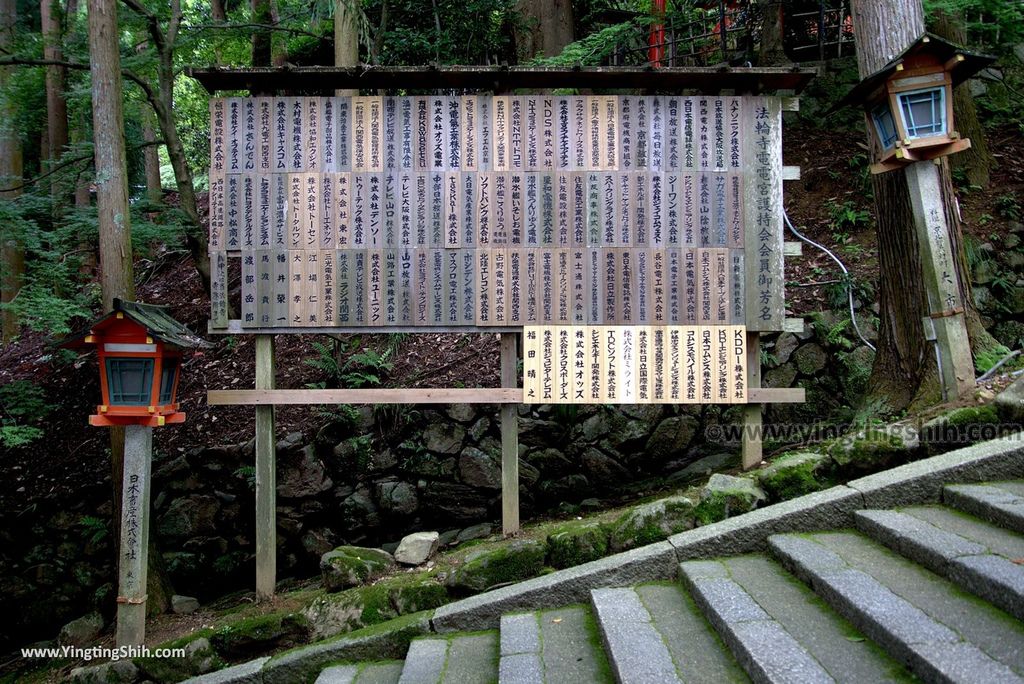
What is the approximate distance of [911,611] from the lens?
345 cm

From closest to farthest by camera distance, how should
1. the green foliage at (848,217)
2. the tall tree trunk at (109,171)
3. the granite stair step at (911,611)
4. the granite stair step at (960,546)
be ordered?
1. the granite stair step at (911,611)
2. the granite stair step at (960,546)
3. the tall tree trunk at (109,171)
4. the green foliage at (848,217)

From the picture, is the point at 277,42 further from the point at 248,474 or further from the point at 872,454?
the point at 872,454

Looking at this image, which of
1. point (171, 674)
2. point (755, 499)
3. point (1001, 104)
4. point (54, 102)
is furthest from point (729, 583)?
point (54, 102)

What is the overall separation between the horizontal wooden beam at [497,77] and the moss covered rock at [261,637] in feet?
16.6

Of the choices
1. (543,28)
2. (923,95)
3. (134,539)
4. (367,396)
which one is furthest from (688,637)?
(543,28)

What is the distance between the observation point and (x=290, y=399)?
628cm

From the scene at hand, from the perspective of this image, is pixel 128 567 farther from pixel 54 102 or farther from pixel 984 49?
pixel 984 49

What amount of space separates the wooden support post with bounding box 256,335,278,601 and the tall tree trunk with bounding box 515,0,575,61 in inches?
322

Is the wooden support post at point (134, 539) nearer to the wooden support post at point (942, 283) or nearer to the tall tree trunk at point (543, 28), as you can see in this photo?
the wooden support post at point (942, 283)

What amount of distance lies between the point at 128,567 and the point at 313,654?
1.98 metres

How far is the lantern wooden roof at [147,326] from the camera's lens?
5629mm

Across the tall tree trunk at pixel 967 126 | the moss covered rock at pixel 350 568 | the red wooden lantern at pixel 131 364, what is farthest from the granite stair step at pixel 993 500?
the tall tree trunk at pixel 967 126

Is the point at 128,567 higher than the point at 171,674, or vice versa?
the point at 128,567

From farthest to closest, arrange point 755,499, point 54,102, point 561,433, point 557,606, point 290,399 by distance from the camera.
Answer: point 54,102, point 561,433, point 290,399, point 755,499, point 557,606
